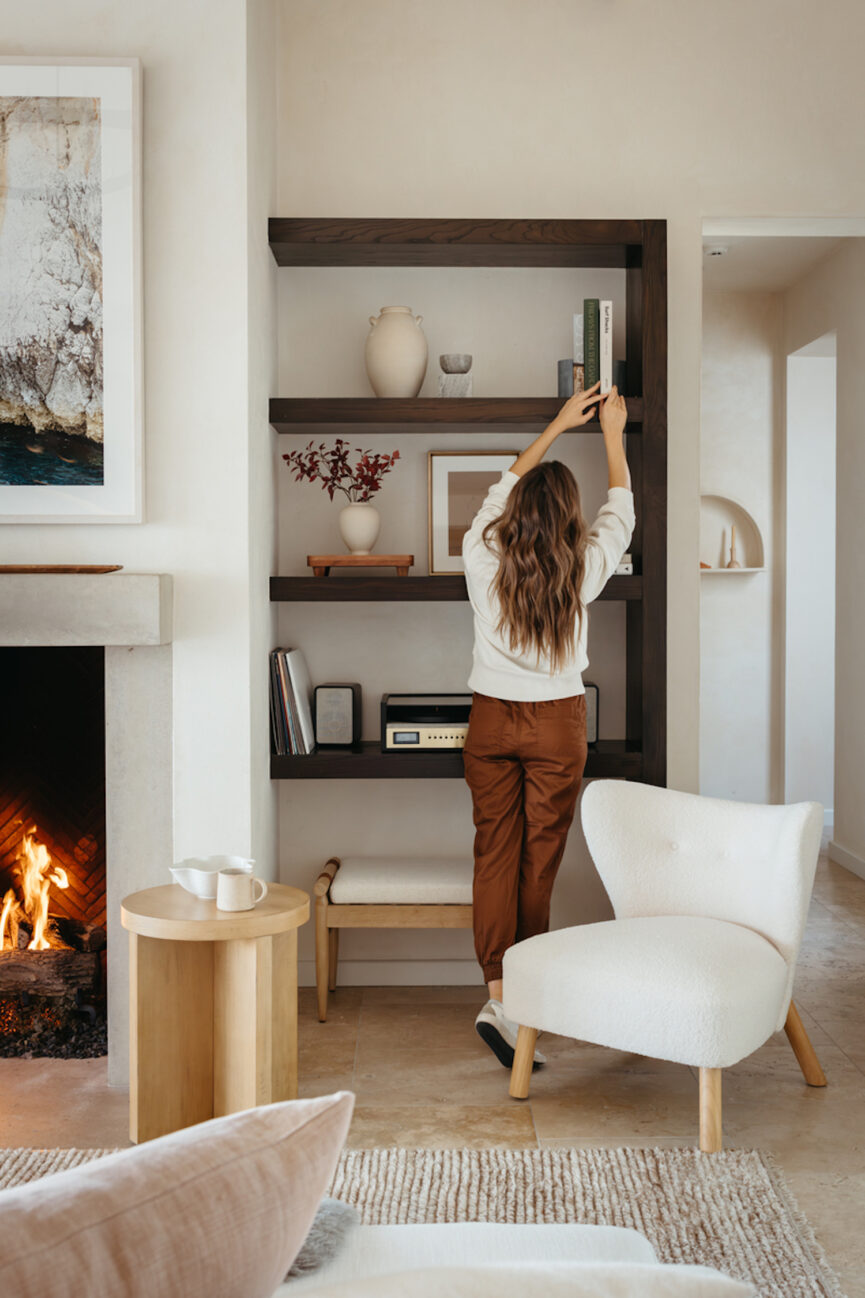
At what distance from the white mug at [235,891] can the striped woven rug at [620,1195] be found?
557 millimetres

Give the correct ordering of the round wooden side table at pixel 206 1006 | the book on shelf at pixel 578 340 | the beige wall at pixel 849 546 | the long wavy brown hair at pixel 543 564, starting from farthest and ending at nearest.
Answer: the beige wall at pixel 849 546 → the book on shelf at pixel 578 340 → the long wavy brown hair at pixel 543 564 → the round wooden side table at pixel 206 1006

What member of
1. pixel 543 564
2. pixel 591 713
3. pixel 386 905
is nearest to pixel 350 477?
pixel 543 564

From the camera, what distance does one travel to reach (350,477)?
3.23 meters

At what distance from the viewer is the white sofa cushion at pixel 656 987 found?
2232 millimetres

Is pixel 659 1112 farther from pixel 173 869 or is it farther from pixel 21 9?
pixel 21 9

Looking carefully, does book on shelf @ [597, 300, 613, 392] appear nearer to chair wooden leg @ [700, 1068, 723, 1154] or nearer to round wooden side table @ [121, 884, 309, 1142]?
round wooden side table @ [121, 884, 309, 1142]

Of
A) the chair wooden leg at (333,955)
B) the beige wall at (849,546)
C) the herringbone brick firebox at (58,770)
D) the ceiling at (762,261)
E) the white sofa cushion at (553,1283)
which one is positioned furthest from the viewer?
the ceiling at (762,261)

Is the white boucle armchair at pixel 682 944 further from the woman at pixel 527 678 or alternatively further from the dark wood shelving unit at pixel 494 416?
the dark wood shelving unit at pixel 494 416

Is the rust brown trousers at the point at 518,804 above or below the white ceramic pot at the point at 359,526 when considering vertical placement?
below

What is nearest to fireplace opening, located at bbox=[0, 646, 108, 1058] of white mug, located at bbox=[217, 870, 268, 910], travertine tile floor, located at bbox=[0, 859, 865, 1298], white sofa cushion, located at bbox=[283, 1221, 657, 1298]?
travertine tile floor, located at bbox=[0, 859, 865, 1298]

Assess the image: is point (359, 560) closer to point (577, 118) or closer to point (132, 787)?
point (132, 787)

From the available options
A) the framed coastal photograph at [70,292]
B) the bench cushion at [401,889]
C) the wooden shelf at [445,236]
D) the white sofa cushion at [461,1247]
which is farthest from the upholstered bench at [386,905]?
the white sofa cushion at [461,1247]

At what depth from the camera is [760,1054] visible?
111 inches

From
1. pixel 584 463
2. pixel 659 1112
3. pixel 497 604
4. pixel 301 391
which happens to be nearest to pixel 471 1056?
pixel 659 1112
